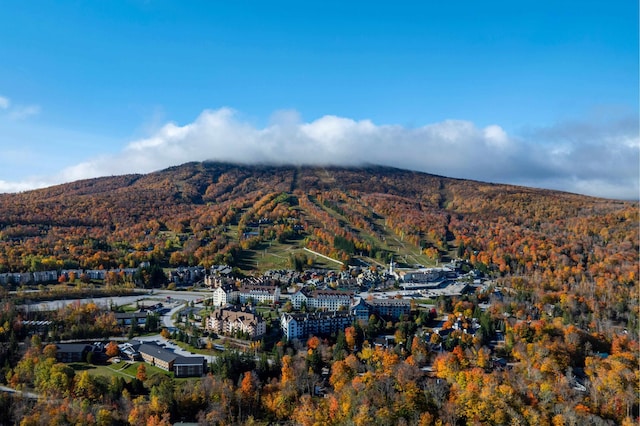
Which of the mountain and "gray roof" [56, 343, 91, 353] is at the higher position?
the mountain

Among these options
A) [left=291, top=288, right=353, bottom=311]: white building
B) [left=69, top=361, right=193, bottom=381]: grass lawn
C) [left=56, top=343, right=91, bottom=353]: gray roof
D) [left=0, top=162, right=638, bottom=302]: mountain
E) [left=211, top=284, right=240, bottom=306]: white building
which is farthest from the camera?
[left=0, top=162, right=638, bottom=302]: mountain

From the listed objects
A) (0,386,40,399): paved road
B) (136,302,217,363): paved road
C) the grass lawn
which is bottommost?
(0,386,40,399): paved road

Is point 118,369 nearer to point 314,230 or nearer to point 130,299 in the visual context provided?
point 130,299

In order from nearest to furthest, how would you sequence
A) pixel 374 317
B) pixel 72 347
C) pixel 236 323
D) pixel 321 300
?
pixel 72 347 → pixel 236 323 → pixel 374 317 → pixel 321 300

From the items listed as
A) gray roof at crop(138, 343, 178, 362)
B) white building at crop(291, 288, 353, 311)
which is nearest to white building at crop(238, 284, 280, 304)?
white building at crop(291, 288, 353, 311)

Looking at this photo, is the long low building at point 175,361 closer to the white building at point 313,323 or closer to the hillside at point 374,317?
the hillside at point 374,317

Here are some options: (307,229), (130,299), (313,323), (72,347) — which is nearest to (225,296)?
(130,299)

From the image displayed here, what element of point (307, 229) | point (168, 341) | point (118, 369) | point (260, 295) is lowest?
point (118, 369)

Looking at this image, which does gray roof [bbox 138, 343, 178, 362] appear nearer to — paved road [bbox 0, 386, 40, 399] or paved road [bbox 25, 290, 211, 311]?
paved road [bbox 0, 386, 40, 399]
